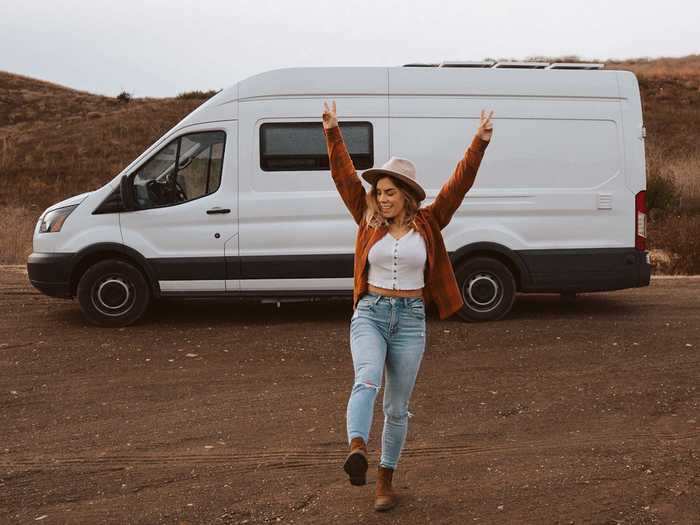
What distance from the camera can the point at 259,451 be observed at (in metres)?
5.99

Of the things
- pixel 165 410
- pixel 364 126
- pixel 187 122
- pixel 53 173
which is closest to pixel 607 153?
pixel 364 126

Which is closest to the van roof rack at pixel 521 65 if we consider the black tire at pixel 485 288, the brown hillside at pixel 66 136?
the black tire at pixel 485 288

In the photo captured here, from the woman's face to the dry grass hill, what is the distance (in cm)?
1251

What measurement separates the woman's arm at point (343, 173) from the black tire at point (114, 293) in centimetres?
551

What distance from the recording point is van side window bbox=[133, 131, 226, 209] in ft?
32.6

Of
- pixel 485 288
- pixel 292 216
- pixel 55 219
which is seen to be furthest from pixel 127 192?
pixel 485 288

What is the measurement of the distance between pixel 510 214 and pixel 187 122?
349 cm

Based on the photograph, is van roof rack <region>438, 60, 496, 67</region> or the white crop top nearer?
the white crop top

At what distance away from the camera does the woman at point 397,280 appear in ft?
15.4

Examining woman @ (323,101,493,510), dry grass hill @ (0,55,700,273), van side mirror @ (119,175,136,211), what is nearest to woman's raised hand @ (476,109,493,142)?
woman @ (323,101,493,510)

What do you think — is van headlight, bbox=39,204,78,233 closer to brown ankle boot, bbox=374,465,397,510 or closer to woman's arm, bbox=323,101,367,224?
woman's arm, bbox=323,101,367,224

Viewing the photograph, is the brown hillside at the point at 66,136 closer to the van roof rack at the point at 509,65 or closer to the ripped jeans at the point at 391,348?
the van roof rack at the point at 509,65

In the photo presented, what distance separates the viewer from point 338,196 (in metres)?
9.81

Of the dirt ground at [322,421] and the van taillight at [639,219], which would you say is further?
the van taillight at [639,219]
